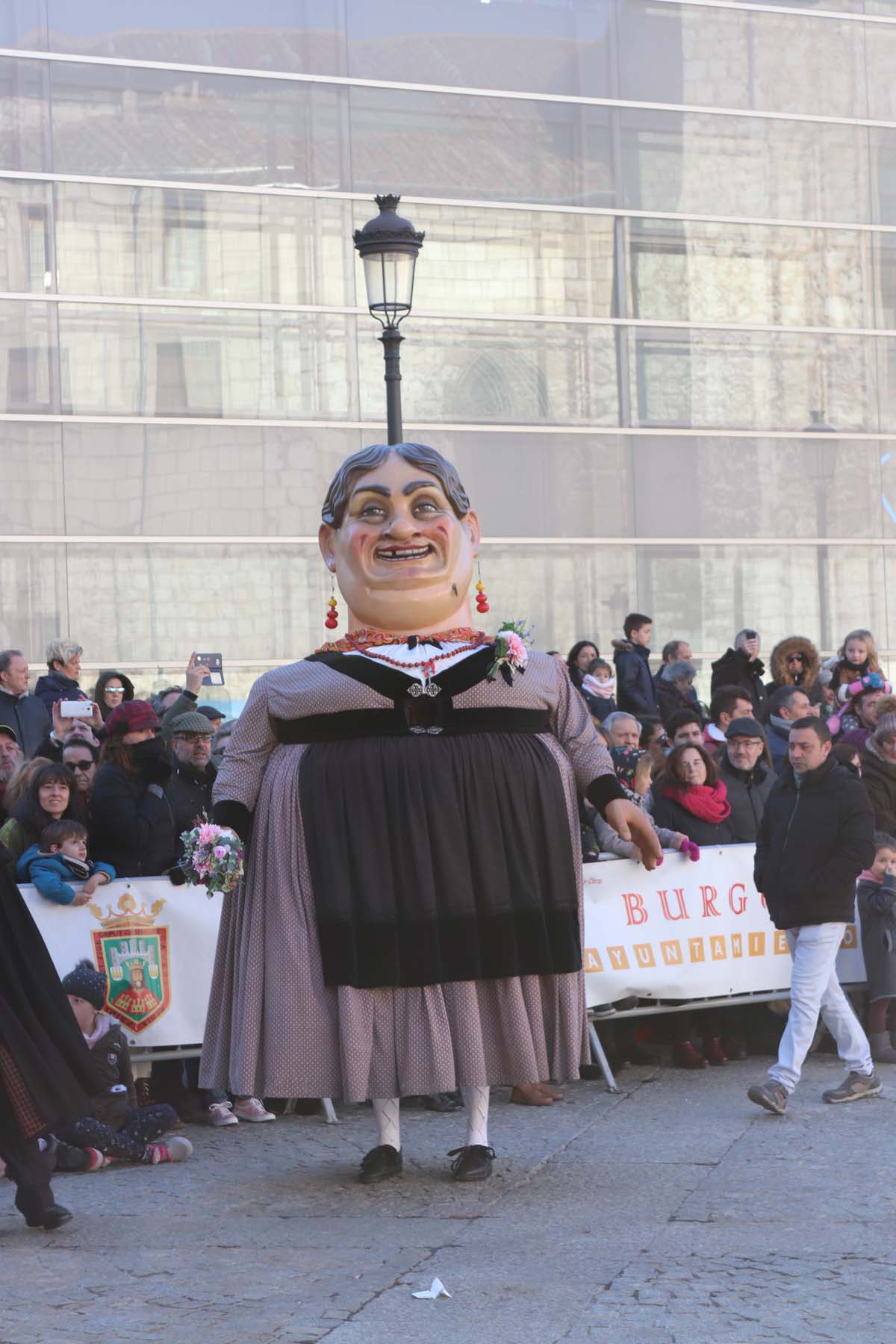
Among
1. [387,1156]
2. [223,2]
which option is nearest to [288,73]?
[223,2]

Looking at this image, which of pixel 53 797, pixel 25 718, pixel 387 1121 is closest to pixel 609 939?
pixel 387 1121

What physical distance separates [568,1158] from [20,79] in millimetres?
12772

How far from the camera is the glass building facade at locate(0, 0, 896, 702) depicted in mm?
17375

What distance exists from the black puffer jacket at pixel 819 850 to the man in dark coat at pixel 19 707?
14.2 ft

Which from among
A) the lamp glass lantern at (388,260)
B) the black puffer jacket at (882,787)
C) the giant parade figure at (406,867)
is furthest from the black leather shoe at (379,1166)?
the lamp glass lantern at (388,260)

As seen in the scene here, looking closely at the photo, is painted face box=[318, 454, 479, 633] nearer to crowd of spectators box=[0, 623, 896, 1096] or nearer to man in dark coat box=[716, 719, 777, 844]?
crowd of spectators box=[0, 623, 896, 1096]

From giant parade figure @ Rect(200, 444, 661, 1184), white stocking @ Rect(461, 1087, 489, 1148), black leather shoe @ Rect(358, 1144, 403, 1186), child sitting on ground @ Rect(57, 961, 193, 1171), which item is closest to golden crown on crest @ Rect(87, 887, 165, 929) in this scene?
child sitting on ground @ Rect(57, 961, 193, 1171)

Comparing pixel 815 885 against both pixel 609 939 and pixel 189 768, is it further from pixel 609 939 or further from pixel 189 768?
pixel 189 768

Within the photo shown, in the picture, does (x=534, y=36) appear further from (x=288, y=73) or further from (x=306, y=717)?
(x=306, y=717)

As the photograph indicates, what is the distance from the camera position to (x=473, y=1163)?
6.61 meters

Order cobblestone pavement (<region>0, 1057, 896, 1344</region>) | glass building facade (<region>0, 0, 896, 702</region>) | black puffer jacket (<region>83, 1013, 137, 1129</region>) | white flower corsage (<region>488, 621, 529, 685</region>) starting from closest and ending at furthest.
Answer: cobblestone pavement (<region>0, 1057, 896, 1344</region>)
white flower corsage (<region>488, 621, 529, 685</region>)
black puffer jacket (<region>83, 1013, 137, 1129</region>)
glass building facade (<region>0, 0, 896, 702</region>)

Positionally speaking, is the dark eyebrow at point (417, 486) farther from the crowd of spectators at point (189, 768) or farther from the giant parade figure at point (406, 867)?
the crowd of spectators at point (189, 768)

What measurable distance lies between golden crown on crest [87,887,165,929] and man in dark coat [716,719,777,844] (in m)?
3.01

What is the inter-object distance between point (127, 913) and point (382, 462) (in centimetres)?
220
